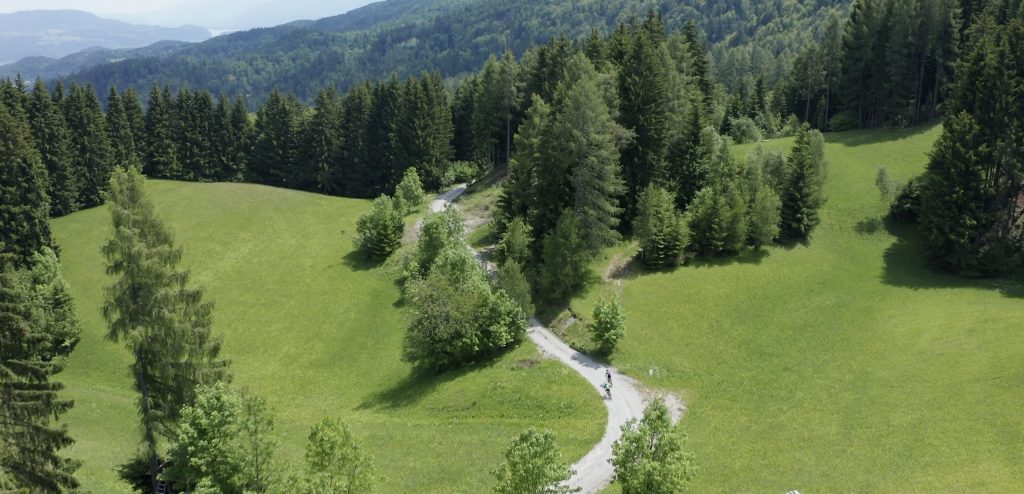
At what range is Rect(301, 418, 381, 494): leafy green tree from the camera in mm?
Answer: 23812

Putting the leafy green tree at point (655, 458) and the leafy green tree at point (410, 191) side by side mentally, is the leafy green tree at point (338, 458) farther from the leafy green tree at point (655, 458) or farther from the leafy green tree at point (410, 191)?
the leafy green tree at point (410, 191)

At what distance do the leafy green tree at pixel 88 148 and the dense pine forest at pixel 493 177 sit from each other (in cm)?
31

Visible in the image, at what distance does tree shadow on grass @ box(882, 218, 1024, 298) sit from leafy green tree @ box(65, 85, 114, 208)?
331ft

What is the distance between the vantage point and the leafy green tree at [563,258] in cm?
5491

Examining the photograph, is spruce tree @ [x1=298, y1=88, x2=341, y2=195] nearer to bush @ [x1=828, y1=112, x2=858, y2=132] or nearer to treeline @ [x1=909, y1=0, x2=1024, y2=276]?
bush @ [x1=828, y1=112, x2=858, y2=132]

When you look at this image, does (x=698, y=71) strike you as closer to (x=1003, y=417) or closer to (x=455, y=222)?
(x=455, y=222)

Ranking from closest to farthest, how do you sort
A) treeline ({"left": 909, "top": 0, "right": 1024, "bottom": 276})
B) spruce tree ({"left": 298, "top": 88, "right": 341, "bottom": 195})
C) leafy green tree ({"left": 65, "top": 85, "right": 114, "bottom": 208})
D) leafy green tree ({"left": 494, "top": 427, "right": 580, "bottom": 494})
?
leafy green tree ({"left": 494, "top": 427, "right": 580, "bottom": 494}), treeline ({"left": 909, "top": 0, "right": 1024, "bottom": 276}), leafy green tree ({"left": 65, "top": 85, "right": 114, "bottom": 208}), spruce tree ({"left": 298, "top": 88, "right": 341, "bottom": 195})

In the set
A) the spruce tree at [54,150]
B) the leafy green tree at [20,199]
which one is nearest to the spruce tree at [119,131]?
the spruce tree at [54,150]

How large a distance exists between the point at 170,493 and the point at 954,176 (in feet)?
212

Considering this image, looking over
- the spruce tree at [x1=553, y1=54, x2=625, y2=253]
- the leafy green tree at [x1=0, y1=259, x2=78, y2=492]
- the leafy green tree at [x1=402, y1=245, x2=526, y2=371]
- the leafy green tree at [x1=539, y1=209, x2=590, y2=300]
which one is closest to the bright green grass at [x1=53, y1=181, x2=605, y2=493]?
the leafy green tree at [x1=402, y1=245, x2=526, y2=371]

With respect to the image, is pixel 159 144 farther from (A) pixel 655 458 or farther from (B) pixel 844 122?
(A) pixel 655 458

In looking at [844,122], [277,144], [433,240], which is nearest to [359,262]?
[433,240]

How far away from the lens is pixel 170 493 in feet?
105

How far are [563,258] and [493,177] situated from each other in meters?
43.1
